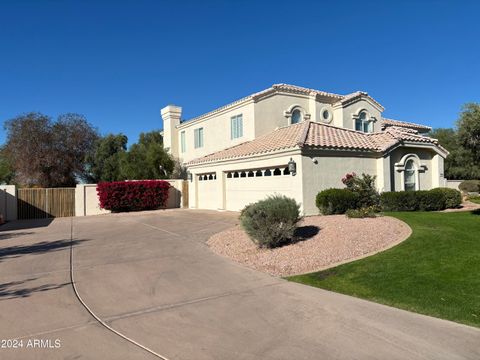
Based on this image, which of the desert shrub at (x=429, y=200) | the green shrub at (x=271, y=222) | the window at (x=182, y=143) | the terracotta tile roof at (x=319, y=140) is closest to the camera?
the green shrub at (x=271, y=222)

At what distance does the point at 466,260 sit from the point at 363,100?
20.7 metres

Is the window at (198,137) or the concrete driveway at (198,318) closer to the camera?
the concrete driveway at (198,318)

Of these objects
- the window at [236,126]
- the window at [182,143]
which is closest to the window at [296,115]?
the window at [236,126]

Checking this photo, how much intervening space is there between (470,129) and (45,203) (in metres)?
22.7

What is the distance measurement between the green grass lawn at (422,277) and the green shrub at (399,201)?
6.64m

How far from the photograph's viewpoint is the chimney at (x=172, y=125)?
31500 mm

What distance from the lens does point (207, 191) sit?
941 inches

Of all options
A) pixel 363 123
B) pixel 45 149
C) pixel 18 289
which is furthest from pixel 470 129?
pixel 45 149

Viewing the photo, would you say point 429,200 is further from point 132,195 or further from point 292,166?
point 132,195

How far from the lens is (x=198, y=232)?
530 inches

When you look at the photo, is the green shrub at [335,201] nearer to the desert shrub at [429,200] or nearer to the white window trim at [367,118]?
the desert shrub at [429,200]

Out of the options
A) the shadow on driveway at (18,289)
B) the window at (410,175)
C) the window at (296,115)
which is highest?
the window at (296,115)

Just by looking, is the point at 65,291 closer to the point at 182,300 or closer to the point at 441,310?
the point at 182,300

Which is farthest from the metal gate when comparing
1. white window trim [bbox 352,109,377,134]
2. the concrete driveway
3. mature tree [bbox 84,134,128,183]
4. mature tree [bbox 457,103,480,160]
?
mature tree [bbox 457,103,480,160]
